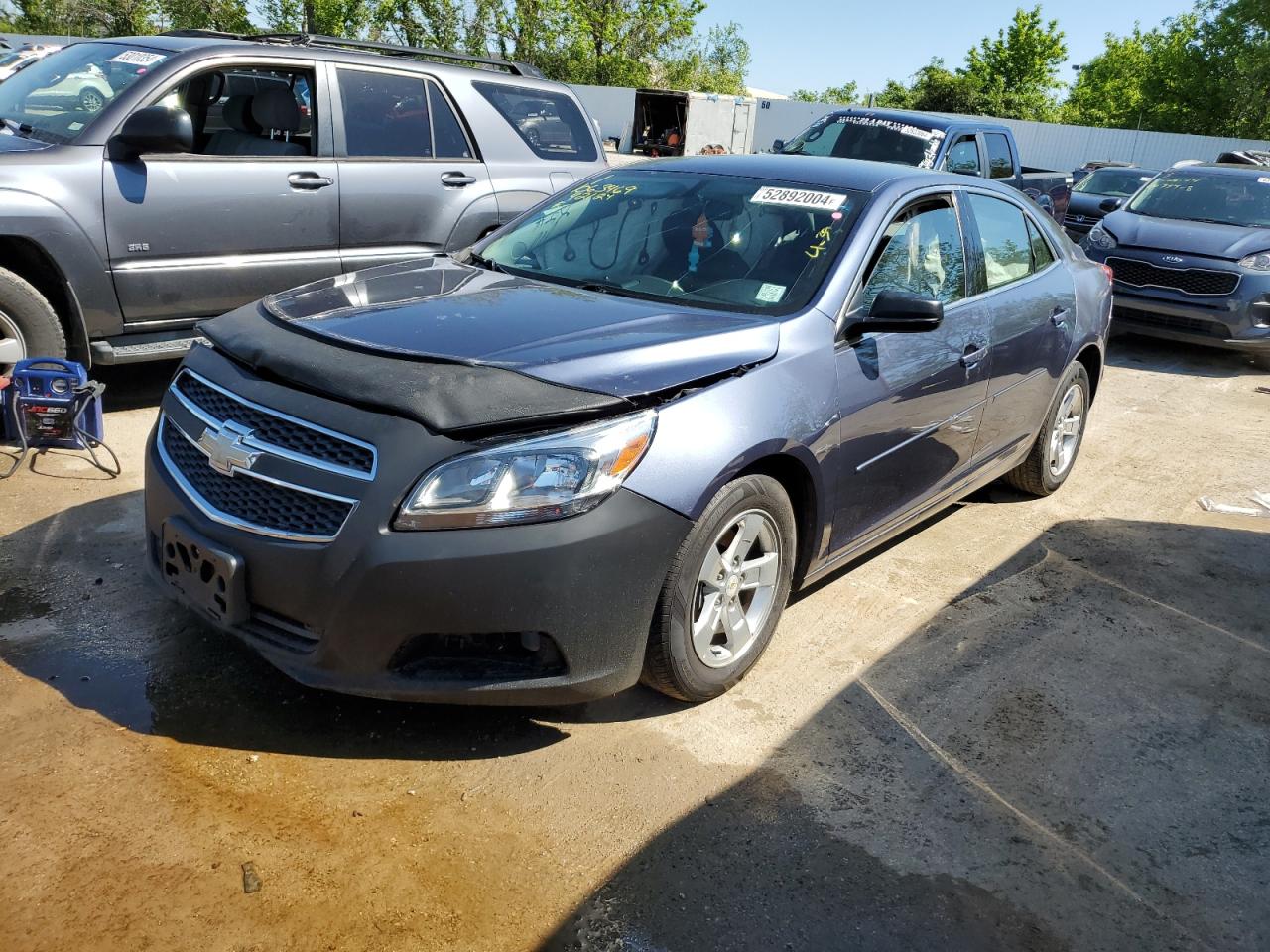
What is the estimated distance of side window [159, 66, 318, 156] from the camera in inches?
235

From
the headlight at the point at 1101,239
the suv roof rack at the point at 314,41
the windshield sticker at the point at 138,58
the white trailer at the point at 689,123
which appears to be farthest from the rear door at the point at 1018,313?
the white trailer at the point at 689,123

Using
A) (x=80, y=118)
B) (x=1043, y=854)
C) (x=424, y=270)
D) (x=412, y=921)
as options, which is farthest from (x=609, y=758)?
(x=80, y=118)

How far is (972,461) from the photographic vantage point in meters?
4.66

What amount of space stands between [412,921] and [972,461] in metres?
3.14

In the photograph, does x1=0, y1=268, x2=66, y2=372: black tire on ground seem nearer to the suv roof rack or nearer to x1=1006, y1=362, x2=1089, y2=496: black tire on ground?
the suv roof rack

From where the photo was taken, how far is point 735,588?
3348 mm

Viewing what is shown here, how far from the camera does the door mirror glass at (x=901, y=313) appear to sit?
3.61 meters

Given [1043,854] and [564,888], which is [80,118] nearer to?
[564,888]

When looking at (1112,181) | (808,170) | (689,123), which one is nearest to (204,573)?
(808,170)

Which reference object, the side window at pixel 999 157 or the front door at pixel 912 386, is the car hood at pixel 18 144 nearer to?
the front door at pixel 912 386

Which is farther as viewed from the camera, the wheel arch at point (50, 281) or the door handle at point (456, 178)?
the door handle at point (456, 178)

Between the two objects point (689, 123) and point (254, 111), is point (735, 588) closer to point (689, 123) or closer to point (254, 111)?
point (254, 111)

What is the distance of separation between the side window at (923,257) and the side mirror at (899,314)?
88mm

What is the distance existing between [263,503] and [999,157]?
34.0 ft
